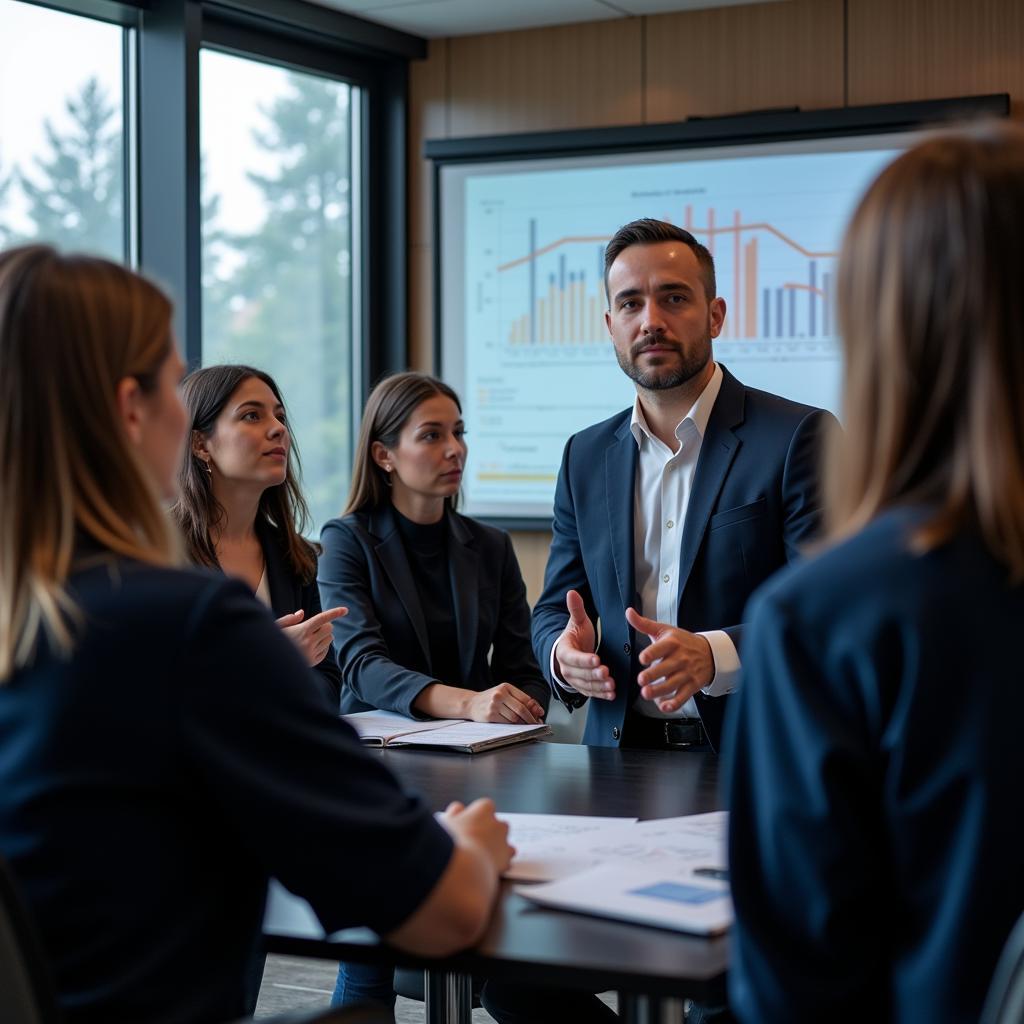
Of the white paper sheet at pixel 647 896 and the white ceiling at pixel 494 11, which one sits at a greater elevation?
the white ceiling at pixel 494 11

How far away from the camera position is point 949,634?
3.42 feet

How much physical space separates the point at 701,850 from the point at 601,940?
1.09 ft

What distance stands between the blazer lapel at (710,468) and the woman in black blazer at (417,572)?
1.89 ft

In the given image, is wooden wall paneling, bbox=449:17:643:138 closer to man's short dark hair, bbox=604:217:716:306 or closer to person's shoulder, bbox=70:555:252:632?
man's short dark hair, bbox=604:217:716:306

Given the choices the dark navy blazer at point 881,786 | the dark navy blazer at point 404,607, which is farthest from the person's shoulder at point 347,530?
the dark navy blazer at point 881,786

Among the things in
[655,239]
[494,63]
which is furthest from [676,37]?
[655,239]

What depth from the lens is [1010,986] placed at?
1034mm

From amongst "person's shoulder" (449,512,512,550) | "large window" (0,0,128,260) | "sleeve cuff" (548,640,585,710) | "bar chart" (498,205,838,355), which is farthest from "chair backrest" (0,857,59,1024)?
"bar chart" (498,205,838,355)

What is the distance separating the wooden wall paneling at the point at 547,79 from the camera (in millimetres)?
5227

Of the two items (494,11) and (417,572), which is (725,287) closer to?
(494,11)

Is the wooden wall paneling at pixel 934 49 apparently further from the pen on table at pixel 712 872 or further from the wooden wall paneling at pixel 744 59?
the pen on table at pixel 712 872

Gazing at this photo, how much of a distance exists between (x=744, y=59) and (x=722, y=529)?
9.18 ft

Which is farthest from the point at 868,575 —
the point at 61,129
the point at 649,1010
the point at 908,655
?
the point at 61,129

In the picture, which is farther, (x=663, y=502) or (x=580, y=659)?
(x=663, y=502)
